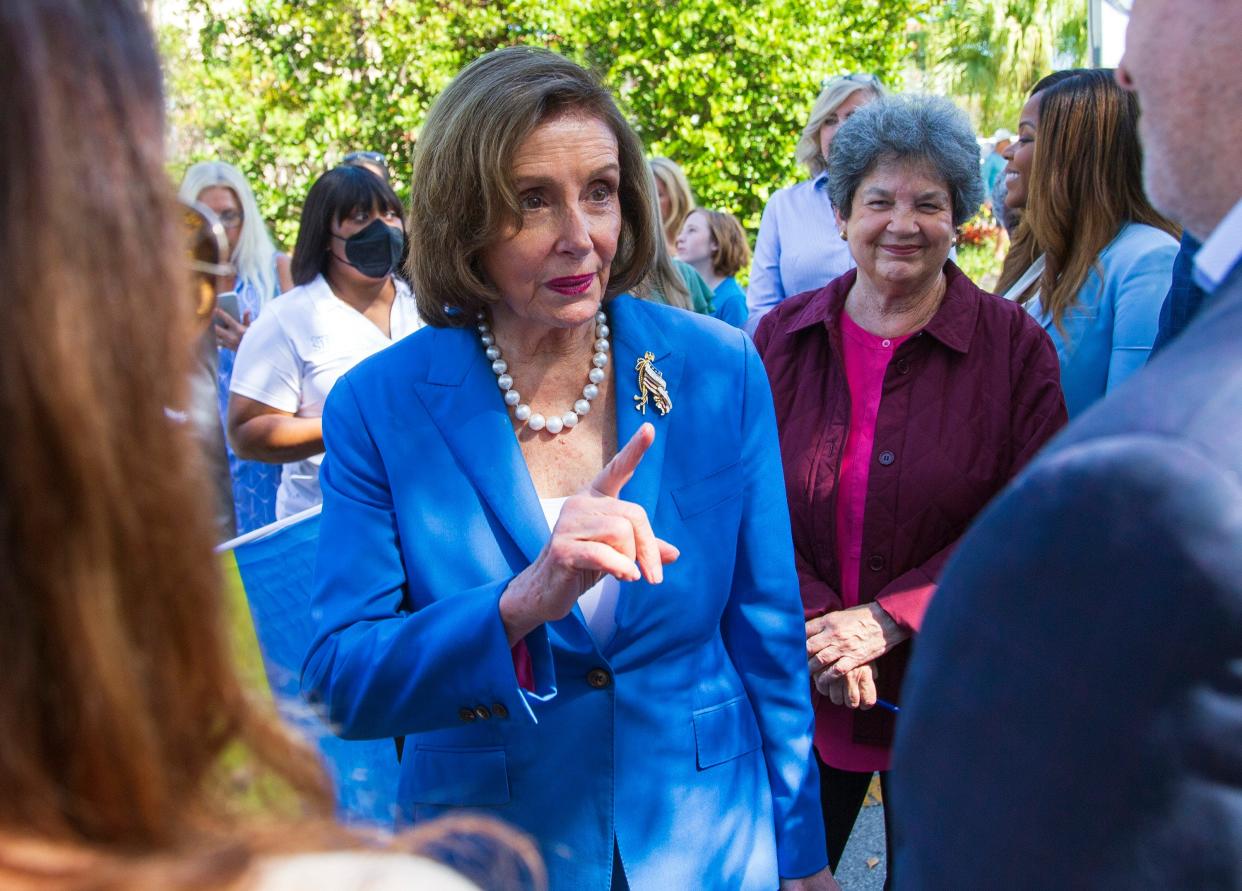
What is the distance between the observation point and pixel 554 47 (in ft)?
39.3

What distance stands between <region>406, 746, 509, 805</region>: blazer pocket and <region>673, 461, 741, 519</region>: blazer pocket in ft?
1.75

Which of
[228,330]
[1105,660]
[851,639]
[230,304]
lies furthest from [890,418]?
[230,304]

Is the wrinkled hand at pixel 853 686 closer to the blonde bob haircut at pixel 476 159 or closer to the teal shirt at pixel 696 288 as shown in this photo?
the blonde bob haircut at pixel 476 159

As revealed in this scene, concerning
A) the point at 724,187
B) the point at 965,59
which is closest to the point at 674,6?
the point at 724,187

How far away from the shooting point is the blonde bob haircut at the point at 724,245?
7035 millimetres

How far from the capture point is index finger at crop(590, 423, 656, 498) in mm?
1915

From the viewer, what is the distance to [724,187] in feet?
38.3

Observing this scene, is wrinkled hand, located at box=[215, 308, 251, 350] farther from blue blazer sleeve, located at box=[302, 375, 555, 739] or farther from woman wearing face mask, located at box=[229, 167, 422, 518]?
blue blazer sleeve, located at box=[302, 375, 555, 739]

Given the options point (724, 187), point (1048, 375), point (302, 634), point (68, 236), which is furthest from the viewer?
point (724, 187)

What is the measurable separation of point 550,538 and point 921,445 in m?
1.35

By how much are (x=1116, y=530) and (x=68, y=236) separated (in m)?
0.79

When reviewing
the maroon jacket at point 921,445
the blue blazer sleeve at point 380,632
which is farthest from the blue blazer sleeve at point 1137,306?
the blue blazer sleeve at point 380,632

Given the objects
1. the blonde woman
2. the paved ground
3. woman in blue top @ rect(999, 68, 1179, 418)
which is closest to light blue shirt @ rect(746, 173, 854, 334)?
the blonde woman

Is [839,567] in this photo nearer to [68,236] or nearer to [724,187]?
[68,236]
